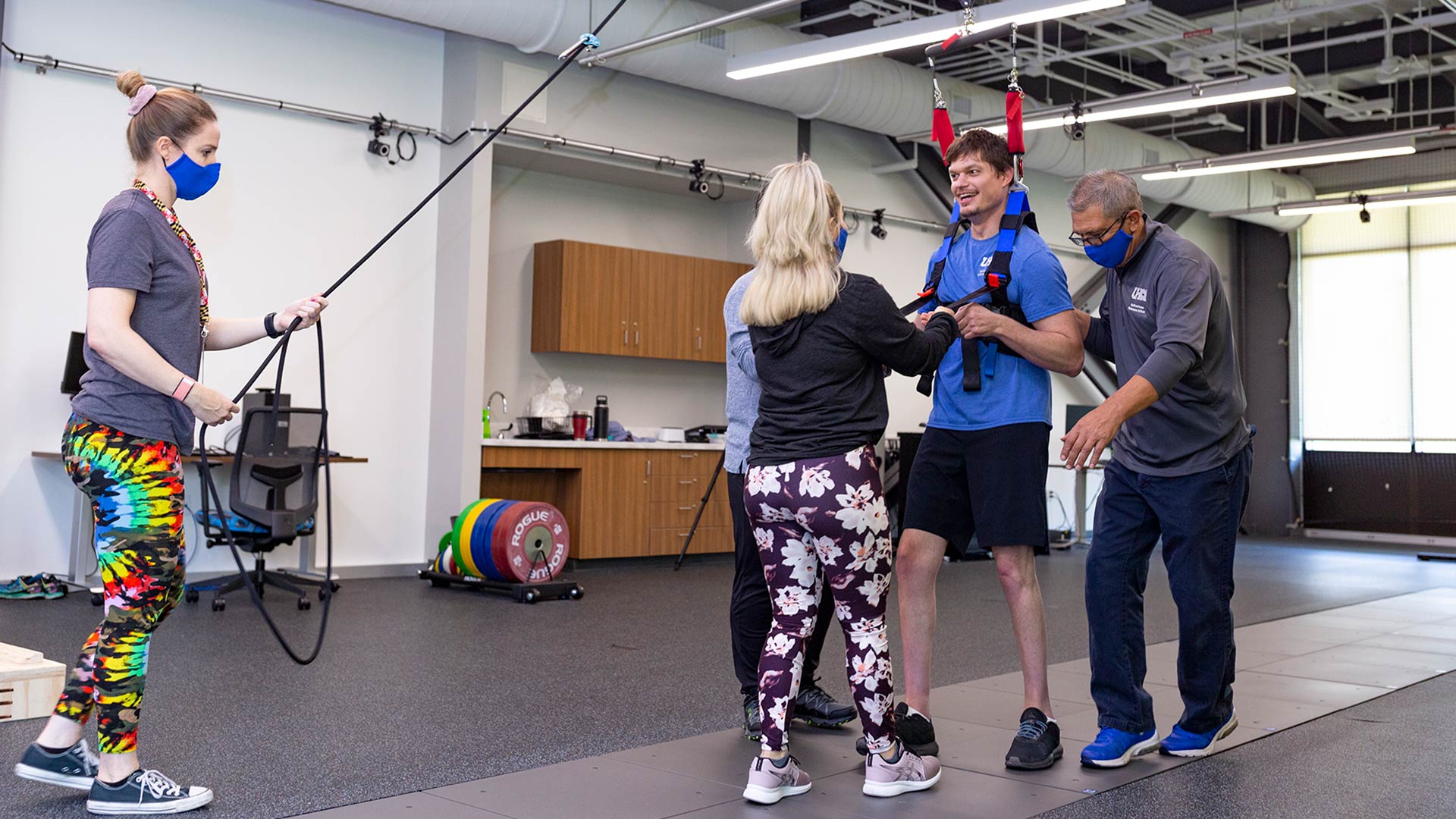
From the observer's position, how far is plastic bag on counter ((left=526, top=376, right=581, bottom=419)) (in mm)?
7812

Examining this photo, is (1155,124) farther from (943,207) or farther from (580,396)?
(580,396)

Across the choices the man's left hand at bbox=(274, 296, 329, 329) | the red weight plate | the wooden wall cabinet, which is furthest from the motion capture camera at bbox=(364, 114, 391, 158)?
the man's left hand at bbox=(274, 296, 329, 329)

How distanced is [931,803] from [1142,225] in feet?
4.78

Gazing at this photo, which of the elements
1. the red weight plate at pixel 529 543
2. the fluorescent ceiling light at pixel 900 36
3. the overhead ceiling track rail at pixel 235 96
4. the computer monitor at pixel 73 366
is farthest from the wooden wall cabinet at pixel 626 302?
the computer monitor at pixel 73 366

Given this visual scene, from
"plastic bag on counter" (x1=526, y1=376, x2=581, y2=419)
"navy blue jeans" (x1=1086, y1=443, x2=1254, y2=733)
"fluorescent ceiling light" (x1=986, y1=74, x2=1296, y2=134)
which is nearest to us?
"navy blue jeans" (x1=1086, y1=443, x2=1254, y2=733)

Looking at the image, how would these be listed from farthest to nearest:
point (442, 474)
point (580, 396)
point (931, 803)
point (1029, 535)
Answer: point (580, 396)
point (442, 474)
point (1029, 535)
point (931, 803)

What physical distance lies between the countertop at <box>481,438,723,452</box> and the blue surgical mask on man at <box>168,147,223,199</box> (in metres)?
4.79

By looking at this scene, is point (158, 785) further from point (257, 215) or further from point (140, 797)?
point (257, 215)

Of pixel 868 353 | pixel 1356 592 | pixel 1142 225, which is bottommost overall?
pixel 1356 592

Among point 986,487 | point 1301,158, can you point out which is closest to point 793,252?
point 986,487

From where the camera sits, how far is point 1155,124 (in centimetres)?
1171

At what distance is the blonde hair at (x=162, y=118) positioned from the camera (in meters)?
2.32

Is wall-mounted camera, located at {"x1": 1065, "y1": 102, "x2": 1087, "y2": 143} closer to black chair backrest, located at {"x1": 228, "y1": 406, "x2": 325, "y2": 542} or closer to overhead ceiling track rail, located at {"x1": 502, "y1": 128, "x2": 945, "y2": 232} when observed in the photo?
overhead ceiling track rail, located at {"x1": 502, "y1": 128, "x2": 945, "y2": 232}

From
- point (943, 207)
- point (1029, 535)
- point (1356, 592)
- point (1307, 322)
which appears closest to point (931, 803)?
point (1029, 535)
